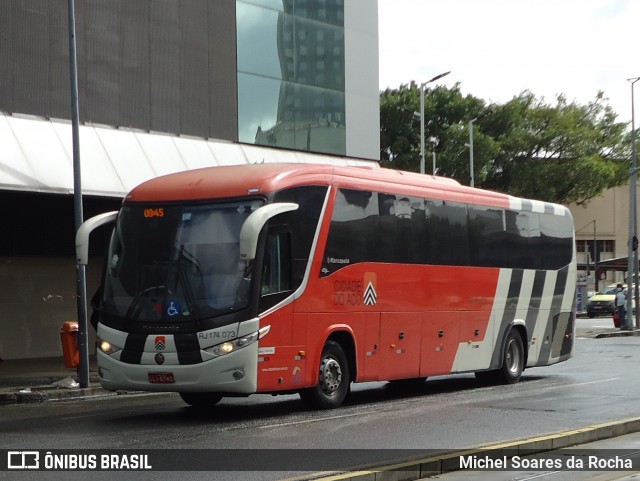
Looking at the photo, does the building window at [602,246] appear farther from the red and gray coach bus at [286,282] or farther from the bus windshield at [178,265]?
the bus windshield at [178,265]

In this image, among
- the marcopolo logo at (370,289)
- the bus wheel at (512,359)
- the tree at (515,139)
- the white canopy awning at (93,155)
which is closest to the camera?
the marcopolo logo at (370,289)

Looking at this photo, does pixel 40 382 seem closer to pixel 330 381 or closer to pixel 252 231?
pixel 330 381

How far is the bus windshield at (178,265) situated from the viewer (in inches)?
554

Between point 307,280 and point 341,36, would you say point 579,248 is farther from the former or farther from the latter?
point 307,280

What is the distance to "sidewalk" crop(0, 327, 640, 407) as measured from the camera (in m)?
18.8

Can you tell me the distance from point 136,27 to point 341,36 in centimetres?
761

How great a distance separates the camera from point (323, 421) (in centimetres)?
1420

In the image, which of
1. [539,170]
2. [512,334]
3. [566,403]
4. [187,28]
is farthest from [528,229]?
[539,170]

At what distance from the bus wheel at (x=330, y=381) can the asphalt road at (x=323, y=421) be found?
10.8 inches

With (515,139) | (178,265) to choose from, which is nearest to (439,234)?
(178,265)

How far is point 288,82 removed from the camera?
98.8 ft

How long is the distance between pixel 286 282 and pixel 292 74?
16313mm

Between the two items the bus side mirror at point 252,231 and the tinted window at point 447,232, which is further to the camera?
the tinted window at point 447,232

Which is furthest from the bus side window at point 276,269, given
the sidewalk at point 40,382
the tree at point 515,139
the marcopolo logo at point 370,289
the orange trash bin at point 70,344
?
the tree at point 515,139
